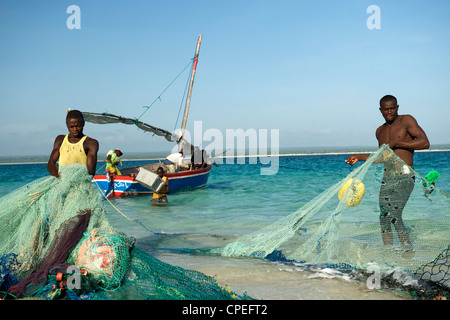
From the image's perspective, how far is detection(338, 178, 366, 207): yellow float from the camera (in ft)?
13.2

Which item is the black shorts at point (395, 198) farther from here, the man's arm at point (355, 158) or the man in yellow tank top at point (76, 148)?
the man in yellow tank top at point (76, 148)

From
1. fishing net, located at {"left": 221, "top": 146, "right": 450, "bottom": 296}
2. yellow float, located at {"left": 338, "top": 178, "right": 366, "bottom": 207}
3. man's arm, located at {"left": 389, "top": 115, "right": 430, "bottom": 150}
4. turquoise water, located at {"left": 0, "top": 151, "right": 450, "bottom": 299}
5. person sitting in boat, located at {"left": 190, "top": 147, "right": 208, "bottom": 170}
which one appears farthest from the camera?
person sitting in boat, located at {"left": 190, "top": 147, "right": 208, "bottom": 170}

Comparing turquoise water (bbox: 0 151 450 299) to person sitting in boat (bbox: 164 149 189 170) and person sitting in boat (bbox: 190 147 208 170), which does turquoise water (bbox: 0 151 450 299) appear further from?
person sitting in boat (bbox: 190 147 208 170)

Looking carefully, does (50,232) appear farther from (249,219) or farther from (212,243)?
(249,219)

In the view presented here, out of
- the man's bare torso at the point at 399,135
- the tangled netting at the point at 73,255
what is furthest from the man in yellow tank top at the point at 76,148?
the man's bare torso at the point at 399,135

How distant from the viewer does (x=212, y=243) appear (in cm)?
605

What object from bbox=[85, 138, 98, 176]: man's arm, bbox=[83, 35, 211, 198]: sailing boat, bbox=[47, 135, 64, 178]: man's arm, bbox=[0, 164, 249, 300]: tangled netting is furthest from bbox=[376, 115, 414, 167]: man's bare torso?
bbox=[83, 35, 211, 198]: sailing boat

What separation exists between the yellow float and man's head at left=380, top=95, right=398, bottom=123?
827 mm

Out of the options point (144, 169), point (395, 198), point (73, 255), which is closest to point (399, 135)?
point (395, 198)

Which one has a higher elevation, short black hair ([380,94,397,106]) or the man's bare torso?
short black hair ([380,94,397,106])

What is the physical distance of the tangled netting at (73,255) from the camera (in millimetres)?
3059

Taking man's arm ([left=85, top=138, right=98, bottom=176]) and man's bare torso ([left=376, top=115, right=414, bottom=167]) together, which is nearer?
man's arm ([left=85, top=138, right=98, bottom=176])
